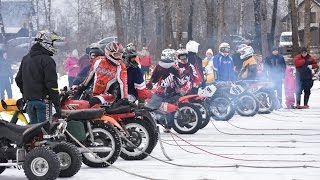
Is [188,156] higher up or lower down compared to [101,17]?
lower down

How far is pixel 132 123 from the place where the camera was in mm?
10219

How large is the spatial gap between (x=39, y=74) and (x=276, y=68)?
11314 mm

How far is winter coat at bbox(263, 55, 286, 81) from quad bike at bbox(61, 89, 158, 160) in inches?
383

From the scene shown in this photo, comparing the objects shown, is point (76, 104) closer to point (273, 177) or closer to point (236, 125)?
point (273, 177)

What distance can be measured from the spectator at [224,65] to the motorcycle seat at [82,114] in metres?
8.89

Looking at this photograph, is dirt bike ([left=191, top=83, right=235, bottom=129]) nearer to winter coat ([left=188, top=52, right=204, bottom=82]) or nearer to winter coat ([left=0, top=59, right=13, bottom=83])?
winter coat ([left=188, top=52, right=204, bottom=82])

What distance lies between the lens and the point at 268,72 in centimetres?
1959

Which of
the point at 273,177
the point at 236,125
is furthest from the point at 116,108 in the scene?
the point at 236,125

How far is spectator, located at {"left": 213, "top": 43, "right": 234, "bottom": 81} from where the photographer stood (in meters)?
17.9

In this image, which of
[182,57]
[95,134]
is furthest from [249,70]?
[95,134]

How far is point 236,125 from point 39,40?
7028 mm

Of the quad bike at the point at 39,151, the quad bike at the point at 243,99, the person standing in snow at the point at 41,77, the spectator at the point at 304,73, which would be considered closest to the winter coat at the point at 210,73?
the quad bike at the point at 243,99

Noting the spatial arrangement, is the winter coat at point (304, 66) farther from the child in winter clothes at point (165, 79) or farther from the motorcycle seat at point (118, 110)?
the motorcycle seat at point (118, 110)

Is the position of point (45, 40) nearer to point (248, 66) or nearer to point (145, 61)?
point (248, 66)
